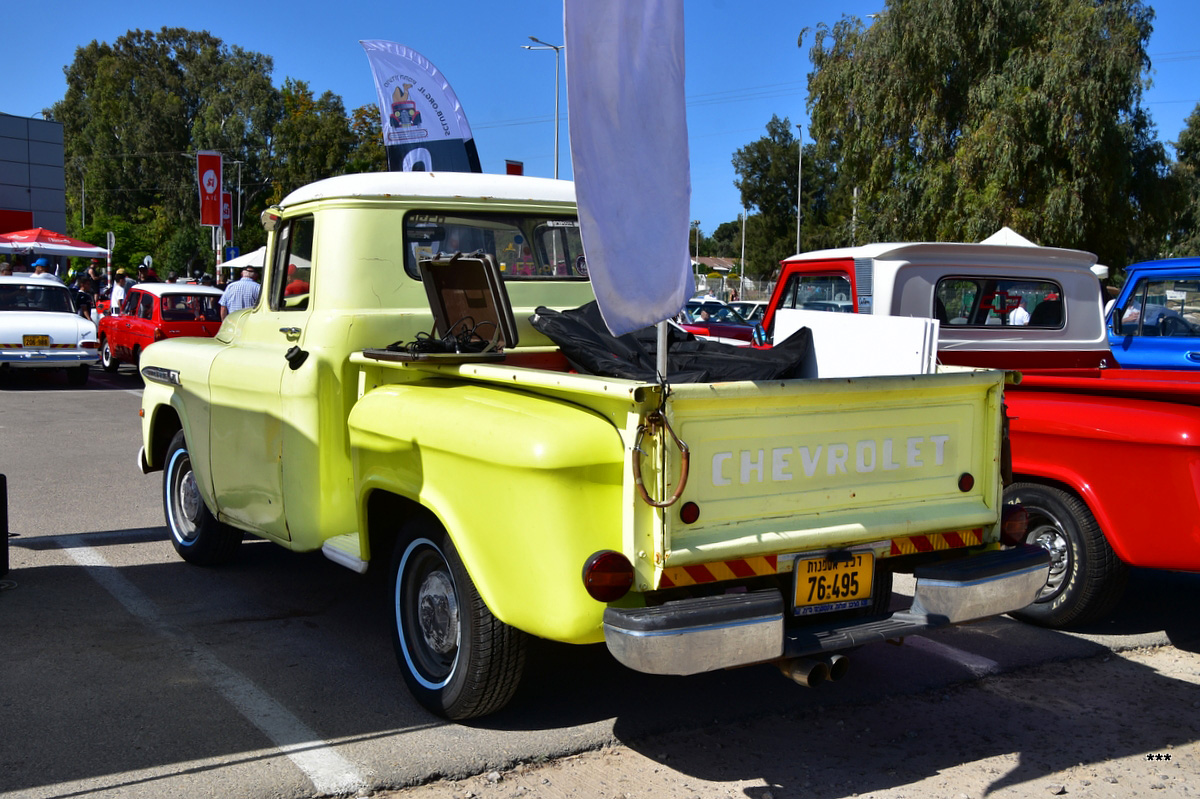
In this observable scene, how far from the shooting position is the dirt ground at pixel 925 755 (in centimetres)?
344

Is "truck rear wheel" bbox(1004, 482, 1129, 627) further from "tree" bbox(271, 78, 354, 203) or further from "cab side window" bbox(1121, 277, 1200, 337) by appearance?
"tree" bbox(271, 78, 354, 203)

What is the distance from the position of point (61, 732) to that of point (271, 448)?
1485 mm

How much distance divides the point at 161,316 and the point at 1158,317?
13.8 metres

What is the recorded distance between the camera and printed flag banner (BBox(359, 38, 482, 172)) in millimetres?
13125

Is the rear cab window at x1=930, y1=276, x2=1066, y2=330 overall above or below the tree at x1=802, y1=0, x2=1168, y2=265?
below

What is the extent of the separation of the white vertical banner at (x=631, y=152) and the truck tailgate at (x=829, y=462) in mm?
420

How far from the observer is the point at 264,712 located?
396cm

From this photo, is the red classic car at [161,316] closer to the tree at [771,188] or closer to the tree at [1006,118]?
the tree at [1006,118]

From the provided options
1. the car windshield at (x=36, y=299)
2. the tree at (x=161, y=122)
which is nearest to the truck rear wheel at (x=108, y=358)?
the car windshield at (x=36, y=299)

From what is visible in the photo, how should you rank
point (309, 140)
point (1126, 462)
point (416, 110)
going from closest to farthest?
point (1126, 462) < point (416, 110) < point (309, 140)

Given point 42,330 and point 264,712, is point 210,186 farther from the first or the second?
point 264,712

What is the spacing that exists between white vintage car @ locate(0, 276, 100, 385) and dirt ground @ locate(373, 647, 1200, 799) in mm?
14493

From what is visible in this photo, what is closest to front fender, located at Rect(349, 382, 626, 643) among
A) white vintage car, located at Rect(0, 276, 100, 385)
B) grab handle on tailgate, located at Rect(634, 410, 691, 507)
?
grab handle on tailgate, located at Rect(634, 410, 691, 507)

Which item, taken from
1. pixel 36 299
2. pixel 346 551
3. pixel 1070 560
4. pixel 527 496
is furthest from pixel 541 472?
pixel 36 299
